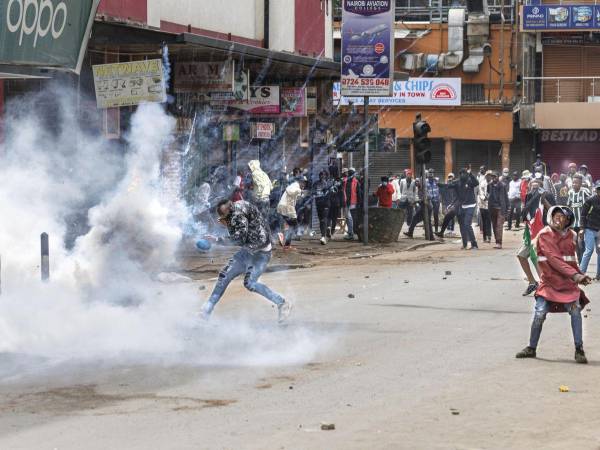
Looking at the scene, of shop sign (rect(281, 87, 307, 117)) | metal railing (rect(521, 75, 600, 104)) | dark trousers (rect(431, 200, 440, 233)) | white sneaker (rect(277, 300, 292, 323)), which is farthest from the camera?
metal railing (rect(521, 75, 600, 104))

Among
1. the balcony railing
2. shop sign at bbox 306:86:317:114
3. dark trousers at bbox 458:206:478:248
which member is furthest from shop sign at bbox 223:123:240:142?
the balcony railing

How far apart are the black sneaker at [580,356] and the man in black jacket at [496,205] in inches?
655

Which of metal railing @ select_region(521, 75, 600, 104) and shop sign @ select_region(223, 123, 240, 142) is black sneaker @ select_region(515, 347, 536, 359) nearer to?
shop sign @ select_region(223, 123, 240, 142)

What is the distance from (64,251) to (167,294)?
6.84ft

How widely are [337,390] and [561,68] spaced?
39550 millimetres

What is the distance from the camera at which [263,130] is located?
28.7 meters

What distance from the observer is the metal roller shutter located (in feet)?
153

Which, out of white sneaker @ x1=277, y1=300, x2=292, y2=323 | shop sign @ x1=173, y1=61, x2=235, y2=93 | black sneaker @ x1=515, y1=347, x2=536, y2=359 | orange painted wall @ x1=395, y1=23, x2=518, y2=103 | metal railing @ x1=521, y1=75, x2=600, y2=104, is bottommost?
black sneaker @ x1=515, y1=347, x2=536, y2=359

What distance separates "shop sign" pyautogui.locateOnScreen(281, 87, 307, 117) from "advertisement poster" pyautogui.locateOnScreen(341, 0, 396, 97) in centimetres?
174

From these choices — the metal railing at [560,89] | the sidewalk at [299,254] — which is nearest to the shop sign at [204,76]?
the sidewalk at [299,254]

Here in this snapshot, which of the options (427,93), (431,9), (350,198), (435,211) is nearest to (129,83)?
(350,198)

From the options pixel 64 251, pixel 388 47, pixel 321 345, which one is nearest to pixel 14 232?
pixel 64 251

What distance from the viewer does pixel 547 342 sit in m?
12.4

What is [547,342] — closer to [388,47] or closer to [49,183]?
[49,183]
